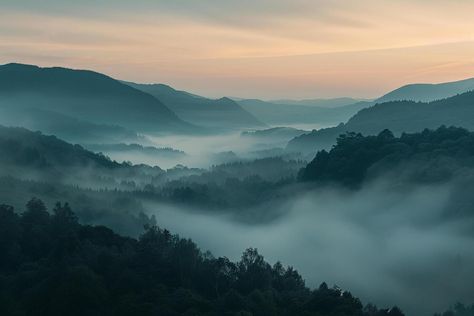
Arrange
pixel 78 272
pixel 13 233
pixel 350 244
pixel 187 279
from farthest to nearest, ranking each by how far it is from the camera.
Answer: pixel 350 244 → pixel 13 233 → pixel 187 279 → pixel 78 272

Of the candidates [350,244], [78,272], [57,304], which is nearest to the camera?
[57,304]

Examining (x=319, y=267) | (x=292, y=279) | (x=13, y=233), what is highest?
(x=13, y=233)

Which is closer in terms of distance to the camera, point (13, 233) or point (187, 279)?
point (187, 279)

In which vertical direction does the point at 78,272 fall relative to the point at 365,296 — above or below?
above

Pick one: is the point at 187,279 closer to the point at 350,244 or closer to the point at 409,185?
the point at 350,244

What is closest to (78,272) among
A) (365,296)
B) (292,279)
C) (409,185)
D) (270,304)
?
(270,304)

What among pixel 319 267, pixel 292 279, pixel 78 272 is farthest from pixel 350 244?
pixel 78 272

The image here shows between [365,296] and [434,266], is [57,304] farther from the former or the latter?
[434,266]
